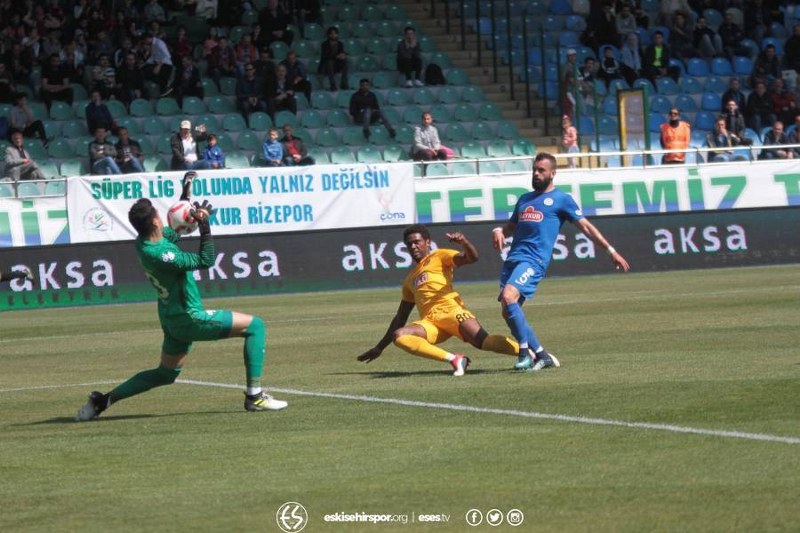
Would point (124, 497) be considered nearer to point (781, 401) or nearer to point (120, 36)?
point (781, 401)

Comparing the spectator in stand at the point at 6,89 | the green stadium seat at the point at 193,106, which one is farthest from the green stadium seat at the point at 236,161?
the spectator in stand at the point at 6,89

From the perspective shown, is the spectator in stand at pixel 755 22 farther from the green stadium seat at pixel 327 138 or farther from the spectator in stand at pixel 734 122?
the green stadium seat at pixel 327 138

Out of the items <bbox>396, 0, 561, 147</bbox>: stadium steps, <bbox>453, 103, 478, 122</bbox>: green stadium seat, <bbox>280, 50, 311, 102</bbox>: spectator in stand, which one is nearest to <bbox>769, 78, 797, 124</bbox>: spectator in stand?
<bbox>396, 0, 561, 147</bbox>: stadium steps

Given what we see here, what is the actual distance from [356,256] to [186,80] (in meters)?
7.90

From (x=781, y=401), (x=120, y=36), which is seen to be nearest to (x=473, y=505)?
(x=781, y=401)

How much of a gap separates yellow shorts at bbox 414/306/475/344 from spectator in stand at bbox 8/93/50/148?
63.4ft

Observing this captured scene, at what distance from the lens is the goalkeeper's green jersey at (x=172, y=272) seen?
1098 cm

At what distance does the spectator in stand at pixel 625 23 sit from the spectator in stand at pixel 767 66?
3.40 m

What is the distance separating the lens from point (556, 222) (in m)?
13.8

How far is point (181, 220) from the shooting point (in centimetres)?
1202

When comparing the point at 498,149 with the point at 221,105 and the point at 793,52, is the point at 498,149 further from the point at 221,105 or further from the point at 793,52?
the point at 793,52

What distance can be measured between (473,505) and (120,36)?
2785cm

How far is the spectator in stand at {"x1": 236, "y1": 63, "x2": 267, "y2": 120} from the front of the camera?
1307 inches

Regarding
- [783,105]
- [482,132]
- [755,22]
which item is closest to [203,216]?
[482,132]
